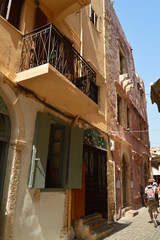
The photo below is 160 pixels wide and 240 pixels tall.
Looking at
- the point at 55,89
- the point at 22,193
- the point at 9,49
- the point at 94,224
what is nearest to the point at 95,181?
the point at 94,224

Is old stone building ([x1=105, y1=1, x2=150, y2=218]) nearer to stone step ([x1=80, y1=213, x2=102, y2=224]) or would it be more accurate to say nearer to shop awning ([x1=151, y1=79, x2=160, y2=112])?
stone step ([x1=80, y1=213, x2=102, y2=224])

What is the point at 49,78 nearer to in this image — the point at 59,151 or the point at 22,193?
the point at 59,151

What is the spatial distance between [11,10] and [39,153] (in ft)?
12.1

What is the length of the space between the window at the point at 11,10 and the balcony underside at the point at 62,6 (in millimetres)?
1020

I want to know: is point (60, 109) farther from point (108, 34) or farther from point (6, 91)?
point (108, 34)

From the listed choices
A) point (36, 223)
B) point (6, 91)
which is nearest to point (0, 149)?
point (6, 91)

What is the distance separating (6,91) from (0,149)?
4.18 ft

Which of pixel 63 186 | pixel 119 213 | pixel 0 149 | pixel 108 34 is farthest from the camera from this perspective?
pixel 108 34

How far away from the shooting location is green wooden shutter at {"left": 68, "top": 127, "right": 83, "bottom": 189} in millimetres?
5607

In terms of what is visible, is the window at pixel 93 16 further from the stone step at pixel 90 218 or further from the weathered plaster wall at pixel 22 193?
the stone step at pixel 90 218

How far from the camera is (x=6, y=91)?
4.29 meters

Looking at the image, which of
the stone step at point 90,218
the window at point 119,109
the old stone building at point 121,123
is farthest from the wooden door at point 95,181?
the window at point 119,109

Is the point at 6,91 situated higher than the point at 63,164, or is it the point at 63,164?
the point at 6,91

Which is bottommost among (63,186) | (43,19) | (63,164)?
(63,186)
